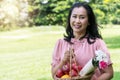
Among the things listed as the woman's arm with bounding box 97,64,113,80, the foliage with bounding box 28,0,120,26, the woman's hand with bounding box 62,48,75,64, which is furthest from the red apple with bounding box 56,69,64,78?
the foliage with bounding box 28,0,120,26

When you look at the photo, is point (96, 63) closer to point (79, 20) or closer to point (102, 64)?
point (102, 64)

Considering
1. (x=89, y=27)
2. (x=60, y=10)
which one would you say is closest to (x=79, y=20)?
(x=89, y=27)

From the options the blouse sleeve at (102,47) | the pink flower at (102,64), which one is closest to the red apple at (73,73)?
the pink flower at (102,64)

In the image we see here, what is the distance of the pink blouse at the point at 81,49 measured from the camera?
3.58m

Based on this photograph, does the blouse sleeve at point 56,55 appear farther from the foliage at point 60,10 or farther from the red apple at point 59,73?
the foliage at point 60,10

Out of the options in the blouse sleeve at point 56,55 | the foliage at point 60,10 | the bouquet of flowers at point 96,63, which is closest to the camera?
the bouquet of flowers at point 96,63

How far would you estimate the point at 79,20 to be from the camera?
145 inches

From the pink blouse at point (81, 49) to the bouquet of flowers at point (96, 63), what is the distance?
18cm

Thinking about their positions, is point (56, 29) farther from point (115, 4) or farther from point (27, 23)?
point (115, 4)

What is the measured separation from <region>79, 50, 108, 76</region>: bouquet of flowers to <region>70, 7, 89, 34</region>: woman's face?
38cm

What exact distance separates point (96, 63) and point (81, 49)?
0.35m

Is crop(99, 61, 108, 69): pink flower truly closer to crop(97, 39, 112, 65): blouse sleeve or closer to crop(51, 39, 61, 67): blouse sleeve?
crop(97, 39, 112, 65): blouse sleeve

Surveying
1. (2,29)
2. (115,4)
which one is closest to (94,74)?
(2,29)

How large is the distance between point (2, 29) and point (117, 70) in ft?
92.4
